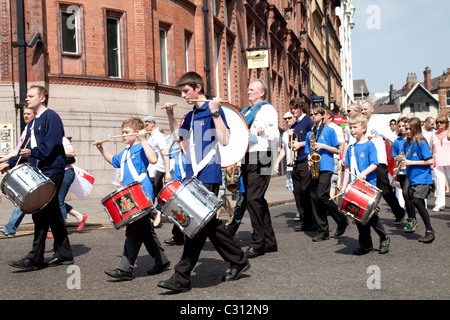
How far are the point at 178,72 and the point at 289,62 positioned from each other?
74.9 feet

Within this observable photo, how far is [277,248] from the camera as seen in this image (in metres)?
7.49

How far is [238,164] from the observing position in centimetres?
754

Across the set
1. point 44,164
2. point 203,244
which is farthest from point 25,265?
point 203,244

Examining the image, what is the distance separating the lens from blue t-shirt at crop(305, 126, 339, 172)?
8.41 meters

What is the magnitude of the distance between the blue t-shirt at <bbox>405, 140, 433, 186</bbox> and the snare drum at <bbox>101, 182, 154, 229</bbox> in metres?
4.44

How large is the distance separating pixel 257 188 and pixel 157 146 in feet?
11.9

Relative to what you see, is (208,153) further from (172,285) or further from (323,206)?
(323,206)

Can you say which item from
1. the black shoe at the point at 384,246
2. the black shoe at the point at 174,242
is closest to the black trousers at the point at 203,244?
the black shoe at the point at 384,246

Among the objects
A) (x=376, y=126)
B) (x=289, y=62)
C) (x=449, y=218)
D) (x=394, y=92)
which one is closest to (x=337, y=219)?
(x=376, y=126)

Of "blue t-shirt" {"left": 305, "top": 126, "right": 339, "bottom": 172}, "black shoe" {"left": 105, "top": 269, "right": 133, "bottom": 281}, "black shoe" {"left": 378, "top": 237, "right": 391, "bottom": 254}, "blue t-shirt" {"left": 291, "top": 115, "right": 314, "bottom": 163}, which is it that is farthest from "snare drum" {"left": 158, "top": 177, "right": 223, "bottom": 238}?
"blue t-shirt" {"left": 291, "top": 115, "right": 314, "bottom": 163}

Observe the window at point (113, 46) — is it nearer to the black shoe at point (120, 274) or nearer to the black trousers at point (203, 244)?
the black shoe at point (120, 274)

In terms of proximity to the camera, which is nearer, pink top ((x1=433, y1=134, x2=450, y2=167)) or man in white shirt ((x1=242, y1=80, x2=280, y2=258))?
man in white shirt ((x1=242, y1=80, x2=280, y2=258))

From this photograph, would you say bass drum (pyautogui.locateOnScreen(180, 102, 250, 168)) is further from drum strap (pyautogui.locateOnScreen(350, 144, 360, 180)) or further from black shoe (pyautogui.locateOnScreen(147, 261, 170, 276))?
drum strap (pyautogui.locateOnScreen(350, 144, 360, 180))

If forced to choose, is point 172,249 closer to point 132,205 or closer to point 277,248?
point 277,248
